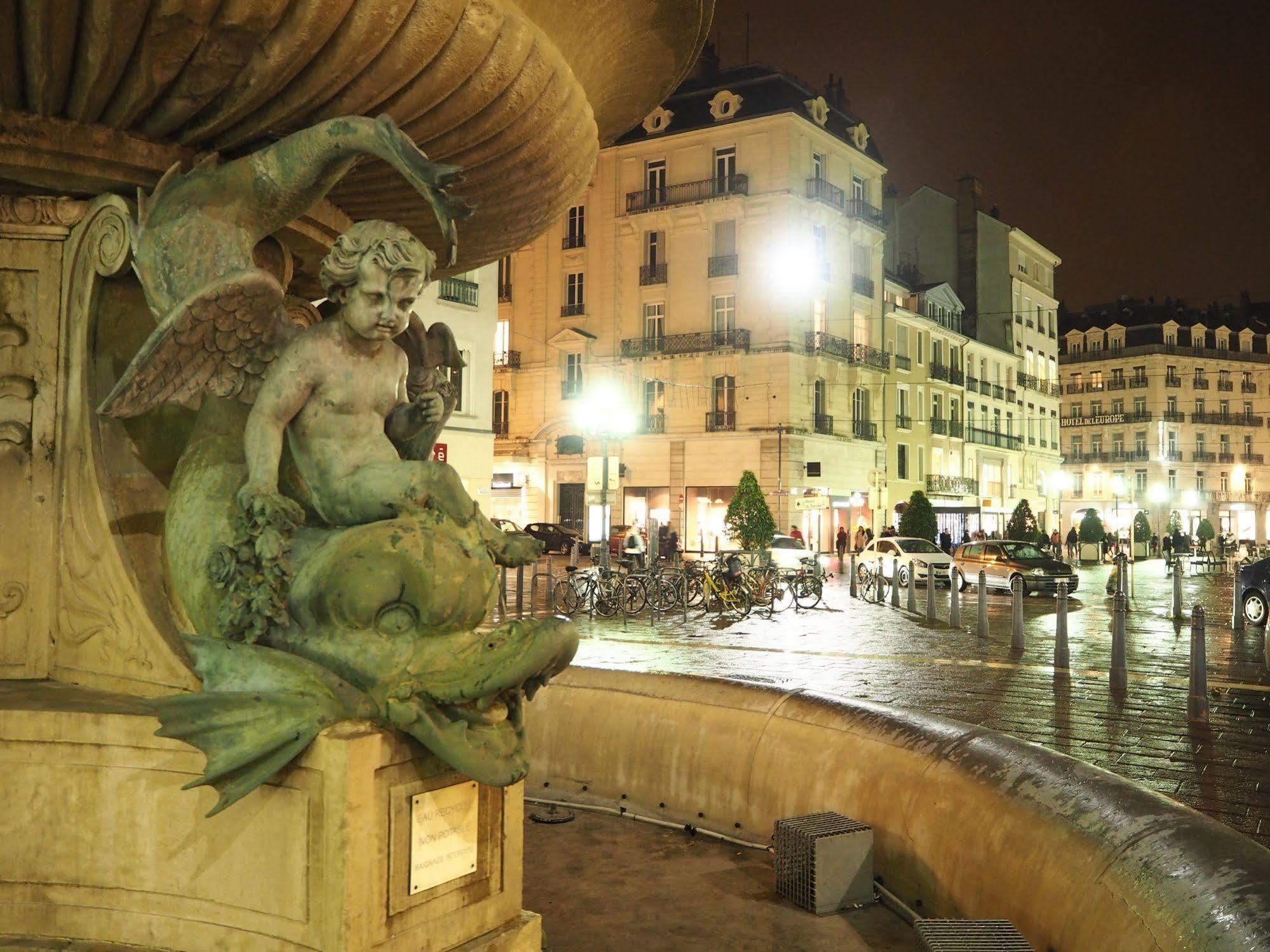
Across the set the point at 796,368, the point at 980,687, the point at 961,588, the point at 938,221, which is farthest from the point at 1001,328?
the point at 980,687

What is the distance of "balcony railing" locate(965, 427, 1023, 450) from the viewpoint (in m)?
62.0

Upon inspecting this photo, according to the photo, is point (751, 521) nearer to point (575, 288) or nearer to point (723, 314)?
point (723, 314)

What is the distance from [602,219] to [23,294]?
1802 inches

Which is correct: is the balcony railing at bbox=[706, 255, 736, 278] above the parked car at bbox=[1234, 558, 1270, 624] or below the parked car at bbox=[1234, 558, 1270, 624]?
above

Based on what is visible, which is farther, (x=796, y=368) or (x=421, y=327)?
(x=796, y=368)

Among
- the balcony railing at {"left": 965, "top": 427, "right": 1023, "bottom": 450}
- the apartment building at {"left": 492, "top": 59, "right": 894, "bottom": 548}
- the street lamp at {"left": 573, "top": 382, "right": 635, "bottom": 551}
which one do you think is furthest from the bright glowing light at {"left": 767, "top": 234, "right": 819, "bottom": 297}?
the balcony railing at {"left": 965, "top": 427, "right": 1023, "bottom": 450}

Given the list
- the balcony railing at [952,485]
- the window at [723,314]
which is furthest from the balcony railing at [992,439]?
the window at [723,314]

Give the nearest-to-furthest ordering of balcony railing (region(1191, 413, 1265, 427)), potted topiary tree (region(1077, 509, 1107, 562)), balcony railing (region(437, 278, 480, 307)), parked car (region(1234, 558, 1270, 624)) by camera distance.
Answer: parked car (region(1234, 558, 1270, 624))
balcony railing (region(437, 278, 480, 307))
potted topiary tree (region(1077, 509, 1107, 562))
balcony railing (region(1191, 413, 1265, 427))

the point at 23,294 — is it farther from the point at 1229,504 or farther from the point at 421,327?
the point at 1229,504

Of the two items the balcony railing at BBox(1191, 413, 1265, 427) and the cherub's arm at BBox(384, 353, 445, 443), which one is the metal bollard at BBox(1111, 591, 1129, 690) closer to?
the cherub's arm at BBox(384, 353, 445, 443)

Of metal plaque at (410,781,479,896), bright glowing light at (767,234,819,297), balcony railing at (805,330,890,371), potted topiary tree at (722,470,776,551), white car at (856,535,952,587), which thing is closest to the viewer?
metal plaque at (410,781,479,896)

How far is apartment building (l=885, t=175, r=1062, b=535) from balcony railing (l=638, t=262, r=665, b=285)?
2003cm

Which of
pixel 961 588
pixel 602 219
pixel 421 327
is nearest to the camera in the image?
pixel 421 327

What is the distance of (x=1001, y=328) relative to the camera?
66.6 m
